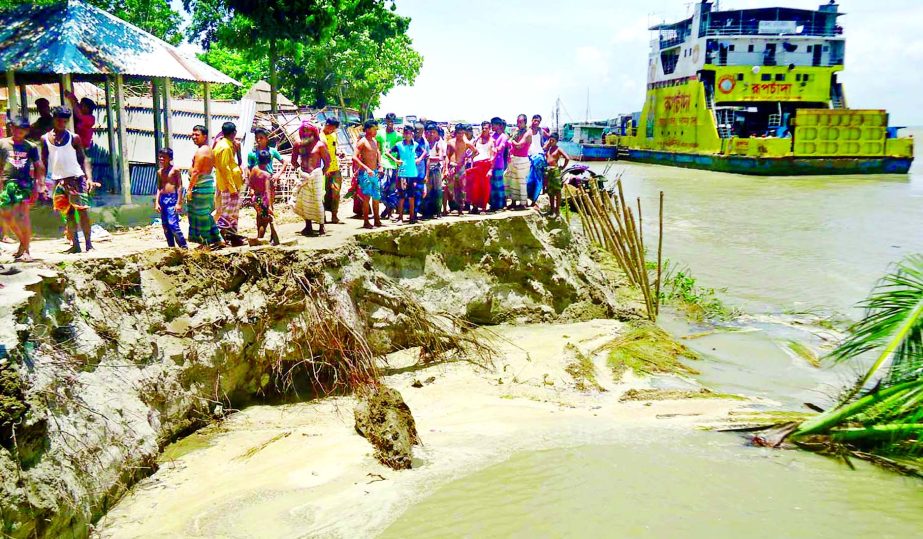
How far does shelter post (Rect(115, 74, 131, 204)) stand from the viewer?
1031 centimetres

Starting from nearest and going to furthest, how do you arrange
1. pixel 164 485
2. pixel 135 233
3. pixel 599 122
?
pixel 164 485 < pixel 135 233 < pixel 599 122

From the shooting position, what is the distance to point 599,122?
5578 cm

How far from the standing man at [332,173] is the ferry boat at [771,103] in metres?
26.4

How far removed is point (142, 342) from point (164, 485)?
47.6 inches

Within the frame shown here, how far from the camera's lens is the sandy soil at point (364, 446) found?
4.77 metres

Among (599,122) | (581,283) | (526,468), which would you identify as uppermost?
(599,122)

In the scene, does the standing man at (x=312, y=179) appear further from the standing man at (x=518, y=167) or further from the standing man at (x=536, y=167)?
the standing man at (x=536, y=167)

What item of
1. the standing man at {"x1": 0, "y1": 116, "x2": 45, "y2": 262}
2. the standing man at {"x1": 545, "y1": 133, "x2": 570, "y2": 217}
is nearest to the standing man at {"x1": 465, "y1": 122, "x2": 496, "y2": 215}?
the standing man at {"x1": 545, "y1": 133, "x2": 570, "y2": 217}

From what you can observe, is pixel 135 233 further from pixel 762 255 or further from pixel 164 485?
pixel 762 255

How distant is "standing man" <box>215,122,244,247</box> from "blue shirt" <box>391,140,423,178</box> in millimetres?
2122

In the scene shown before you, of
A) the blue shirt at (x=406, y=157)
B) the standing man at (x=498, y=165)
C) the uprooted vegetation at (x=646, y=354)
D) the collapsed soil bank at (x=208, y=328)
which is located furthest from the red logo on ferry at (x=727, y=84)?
the blue shirt at (x=406, y=157)

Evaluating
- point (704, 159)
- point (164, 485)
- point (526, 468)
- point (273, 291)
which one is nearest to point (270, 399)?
point (273, 291)

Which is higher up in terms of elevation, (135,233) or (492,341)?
(135,233)

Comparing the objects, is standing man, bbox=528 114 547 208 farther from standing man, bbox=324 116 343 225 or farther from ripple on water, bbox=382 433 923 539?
ripple on water, bbox=382 433 923 539
